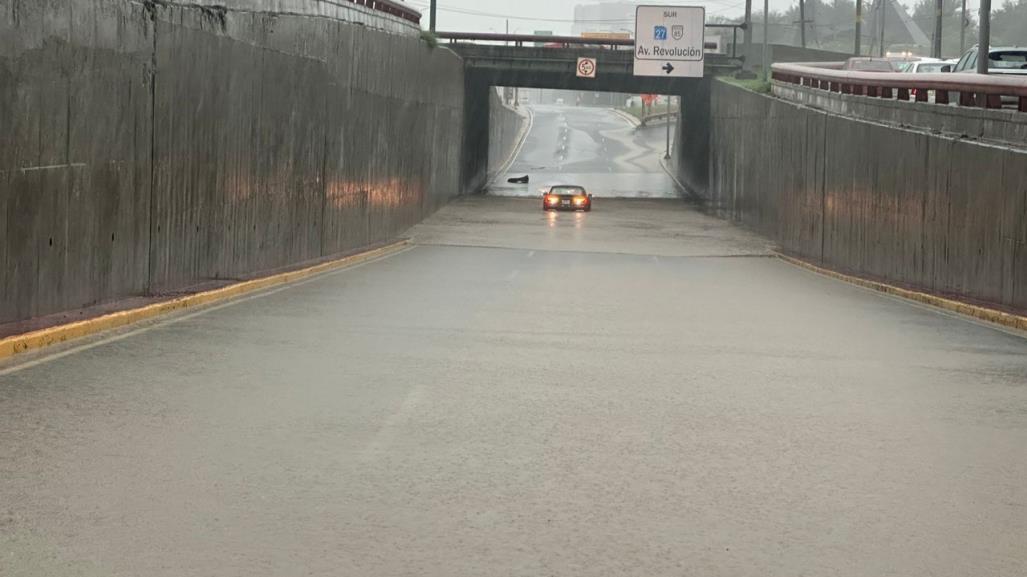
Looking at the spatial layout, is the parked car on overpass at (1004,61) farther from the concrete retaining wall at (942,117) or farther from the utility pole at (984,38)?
the concrete retaining wall at (942,117)

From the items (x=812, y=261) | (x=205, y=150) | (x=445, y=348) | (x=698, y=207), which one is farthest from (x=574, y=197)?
(x=445, y=348)

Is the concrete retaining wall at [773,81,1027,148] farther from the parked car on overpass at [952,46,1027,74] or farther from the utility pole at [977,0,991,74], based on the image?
the parked car on overpass at [952,46,1027,74]

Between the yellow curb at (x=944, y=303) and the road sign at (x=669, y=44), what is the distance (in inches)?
1405

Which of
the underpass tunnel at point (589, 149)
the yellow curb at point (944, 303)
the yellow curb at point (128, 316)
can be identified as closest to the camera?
the yellow curb at point (128, 316)

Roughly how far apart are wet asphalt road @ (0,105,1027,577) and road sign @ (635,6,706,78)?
48.6m

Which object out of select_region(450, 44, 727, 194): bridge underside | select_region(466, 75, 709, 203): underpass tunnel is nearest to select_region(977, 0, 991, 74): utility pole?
select_region(450, 44, 727, 194): bridge underside

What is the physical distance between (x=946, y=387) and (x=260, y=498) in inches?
288

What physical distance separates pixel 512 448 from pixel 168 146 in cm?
1083

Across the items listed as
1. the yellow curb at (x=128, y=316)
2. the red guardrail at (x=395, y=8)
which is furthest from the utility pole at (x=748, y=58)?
the yellow curb at (x=128, y=316)

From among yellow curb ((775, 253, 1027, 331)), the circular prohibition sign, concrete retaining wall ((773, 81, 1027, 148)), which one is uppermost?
the circular prohibition sign

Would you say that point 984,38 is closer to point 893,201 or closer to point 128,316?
point 893,201

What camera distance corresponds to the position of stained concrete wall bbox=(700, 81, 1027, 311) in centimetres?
2072

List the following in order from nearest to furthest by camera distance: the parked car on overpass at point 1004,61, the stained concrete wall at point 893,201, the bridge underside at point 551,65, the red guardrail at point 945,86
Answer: the stained concrete wall at point 893,201, the red guardrail at point 945,86, the parked car on overpass at point 1004,61, the bridge underside at point 551,65

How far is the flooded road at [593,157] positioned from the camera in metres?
87.2
